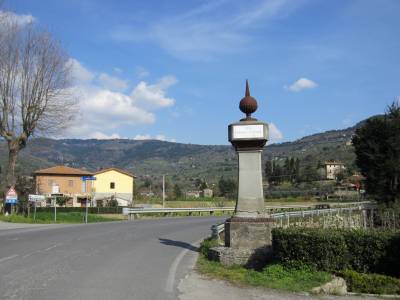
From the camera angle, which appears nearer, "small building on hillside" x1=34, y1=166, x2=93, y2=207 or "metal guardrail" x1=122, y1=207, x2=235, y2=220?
"metal guardrail" x1=122, y1=207, x2=235, y2=220

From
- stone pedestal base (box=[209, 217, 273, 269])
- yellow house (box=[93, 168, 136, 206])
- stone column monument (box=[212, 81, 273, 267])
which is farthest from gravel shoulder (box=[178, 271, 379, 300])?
yellow house (box=[93, 168, 136, 206])

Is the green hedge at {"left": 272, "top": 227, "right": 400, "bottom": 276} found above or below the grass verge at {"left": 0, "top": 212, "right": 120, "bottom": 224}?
above

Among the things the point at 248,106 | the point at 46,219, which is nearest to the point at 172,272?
the point at 248,106

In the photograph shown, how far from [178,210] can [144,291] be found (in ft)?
109

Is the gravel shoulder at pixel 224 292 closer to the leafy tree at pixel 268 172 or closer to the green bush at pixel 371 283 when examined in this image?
the green bush at pixel 371 283

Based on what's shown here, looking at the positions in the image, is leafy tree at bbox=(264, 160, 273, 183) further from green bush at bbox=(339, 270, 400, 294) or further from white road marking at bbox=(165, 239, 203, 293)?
green bush at bbox=(339, 270, 400, 294)

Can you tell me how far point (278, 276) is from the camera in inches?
350

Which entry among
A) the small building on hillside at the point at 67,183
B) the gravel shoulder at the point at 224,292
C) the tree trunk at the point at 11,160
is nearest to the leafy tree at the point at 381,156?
the gravel shoulder at the point at 224,292

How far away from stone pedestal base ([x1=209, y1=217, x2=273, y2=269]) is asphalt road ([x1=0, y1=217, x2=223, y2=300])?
991mm

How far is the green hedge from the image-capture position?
335 inches

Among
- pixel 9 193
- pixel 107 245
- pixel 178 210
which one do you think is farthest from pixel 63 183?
pixel 107 245

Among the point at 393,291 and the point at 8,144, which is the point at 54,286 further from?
the point at 8,144

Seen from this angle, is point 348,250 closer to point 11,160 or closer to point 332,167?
point 11,160

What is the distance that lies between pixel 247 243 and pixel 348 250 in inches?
113
